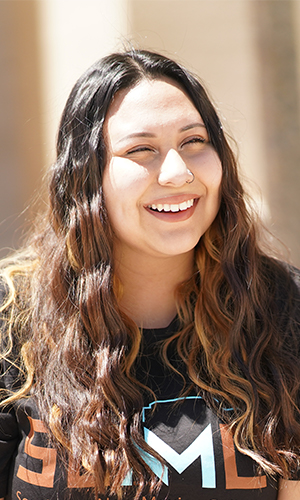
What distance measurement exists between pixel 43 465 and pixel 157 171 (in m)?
1.04

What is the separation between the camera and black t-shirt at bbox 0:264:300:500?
166 centimetres

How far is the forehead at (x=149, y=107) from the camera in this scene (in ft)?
5.99

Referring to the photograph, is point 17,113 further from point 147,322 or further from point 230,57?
point 147,322

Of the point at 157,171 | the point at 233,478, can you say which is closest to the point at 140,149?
the point at 157,171

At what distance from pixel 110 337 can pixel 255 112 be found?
2.38m

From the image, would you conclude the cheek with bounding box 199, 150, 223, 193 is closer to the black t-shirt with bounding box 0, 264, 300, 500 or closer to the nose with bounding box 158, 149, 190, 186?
the nose with bounding box 158, 149, 190, 186

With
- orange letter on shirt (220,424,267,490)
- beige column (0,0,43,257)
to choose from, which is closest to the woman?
orange letter on shirt (220,424,267,490)

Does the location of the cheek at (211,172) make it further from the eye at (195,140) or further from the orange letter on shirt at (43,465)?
the orange letter on shirt at (43,465)

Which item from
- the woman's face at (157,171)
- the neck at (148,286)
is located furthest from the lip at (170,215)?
the neck at (148,286)

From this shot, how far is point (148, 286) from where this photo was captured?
2.07 meters

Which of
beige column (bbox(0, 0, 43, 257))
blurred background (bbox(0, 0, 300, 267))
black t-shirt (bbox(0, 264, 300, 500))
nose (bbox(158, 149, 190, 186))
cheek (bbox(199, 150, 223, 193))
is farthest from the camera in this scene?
beige column (bbox(0, 0, 43, 257))

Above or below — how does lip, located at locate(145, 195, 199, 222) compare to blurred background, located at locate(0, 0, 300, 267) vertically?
below

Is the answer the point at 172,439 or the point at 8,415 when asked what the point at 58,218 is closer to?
the point at 8,415

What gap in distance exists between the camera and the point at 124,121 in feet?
6.06
